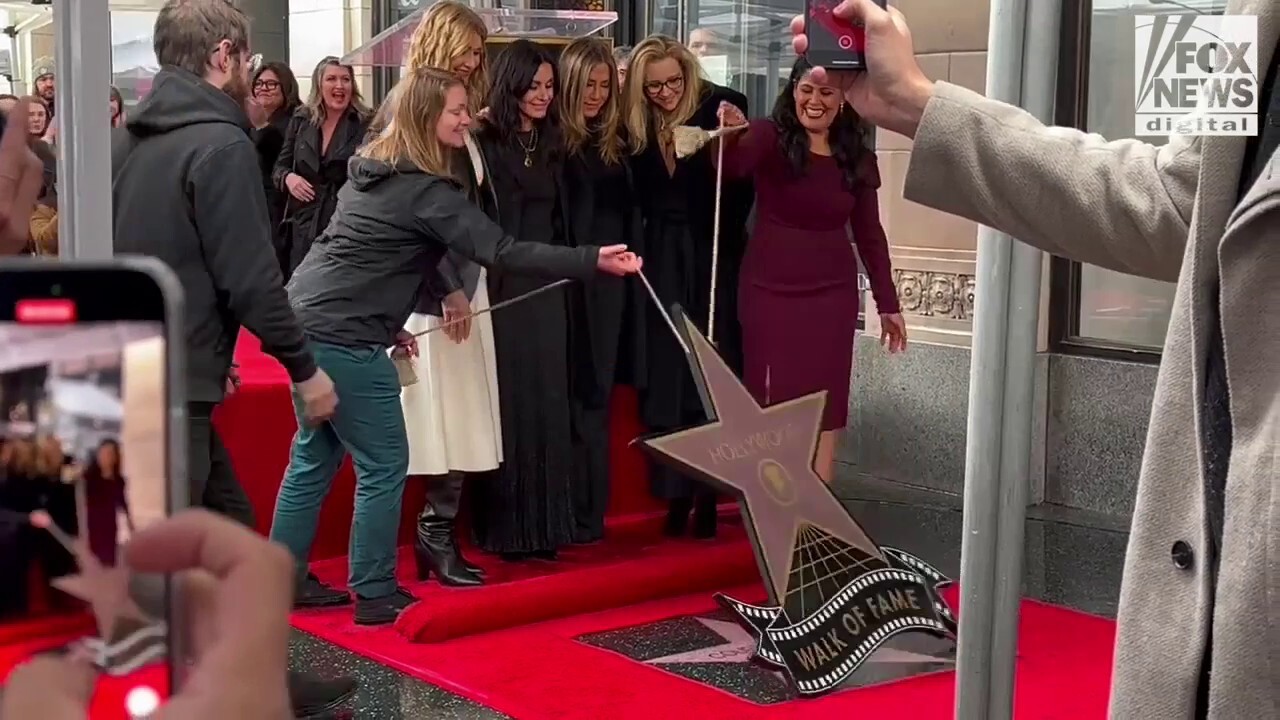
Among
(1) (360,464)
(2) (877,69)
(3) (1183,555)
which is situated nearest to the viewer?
(3) (1183,555)

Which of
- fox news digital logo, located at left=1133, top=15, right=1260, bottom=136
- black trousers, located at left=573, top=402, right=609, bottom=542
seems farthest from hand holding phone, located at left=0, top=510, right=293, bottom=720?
black trousers, located at left=573, top=402, right=609, bottom=542

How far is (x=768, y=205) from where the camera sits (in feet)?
14.7

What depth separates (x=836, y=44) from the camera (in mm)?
1485

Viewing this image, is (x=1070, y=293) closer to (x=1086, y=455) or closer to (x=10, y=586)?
(x=1086, y=455)

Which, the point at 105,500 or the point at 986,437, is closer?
the point at 105,500

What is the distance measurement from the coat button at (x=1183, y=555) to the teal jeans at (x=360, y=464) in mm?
2989

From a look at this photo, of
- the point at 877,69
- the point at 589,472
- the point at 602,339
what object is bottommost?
the point at 589,472

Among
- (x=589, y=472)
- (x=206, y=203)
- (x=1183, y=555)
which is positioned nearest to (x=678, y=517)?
(x=589, y=472)

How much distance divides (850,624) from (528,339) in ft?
4.65

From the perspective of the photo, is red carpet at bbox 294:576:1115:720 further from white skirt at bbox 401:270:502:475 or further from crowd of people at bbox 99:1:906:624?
white skirt at bbox 401:270:502:475

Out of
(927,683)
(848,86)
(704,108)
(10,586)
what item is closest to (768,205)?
(704,108)

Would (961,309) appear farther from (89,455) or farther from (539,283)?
(89,455)

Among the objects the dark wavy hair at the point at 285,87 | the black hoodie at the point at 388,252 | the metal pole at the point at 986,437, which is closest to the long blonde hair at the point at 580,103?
the black hoodie at the point at 388,252

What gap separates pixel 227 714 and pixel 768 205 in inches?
161
